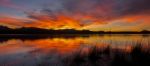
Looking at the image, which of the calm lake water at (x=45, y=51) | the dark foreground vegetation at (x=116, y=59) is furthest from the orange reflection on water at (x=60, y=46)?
the dark foreground vegetation at (x=116, y=59)

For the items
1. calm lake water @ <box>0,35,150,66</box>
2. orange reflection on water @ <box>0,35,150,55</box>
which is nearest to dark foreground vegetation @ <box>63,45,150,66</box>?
calm lake water @ <box>0,35,150,66</box>

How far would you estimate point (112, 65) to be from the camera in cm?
992

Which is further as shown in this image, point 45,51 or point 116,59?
point 45,51

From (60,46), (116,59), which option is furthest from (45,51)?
(116,59)

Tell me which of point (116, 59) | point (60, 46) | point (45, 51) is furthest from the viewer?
point (60, 46)

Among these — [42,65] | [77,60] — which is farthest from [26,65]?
[77,60]

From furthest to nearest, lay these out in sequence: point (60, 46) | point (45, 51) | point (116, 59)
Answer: point (60, 46) < point (45, 51) < point (116, 59)

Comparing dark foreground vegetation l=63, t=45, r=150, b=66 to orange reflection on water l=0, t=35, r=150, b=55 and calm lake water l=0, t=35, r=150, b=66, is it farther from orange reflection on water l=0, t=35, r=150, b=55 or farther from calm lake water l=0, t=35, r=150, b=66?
orange reflection on water l=0, t=35, r=150, b=55

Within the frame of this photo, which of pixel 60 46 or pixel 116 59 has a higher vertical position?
pixel 116 59

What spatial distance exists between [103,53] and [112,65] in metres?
5.21

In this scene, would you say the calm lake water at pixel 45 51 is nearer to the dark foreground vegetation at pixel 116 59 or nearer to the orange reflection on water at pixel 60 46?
the orange reflection on water at pixel 60 46

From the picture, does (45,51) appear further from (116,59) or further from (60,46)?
(116,59)

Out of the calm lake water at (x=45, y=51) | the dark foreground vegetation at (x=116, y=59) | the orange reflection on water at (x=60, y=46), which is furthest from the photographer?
the orange reflection on water at (x=60, y=46)

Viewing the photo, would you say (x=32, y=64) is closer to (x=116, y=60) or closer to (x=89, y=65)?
(x=89, y=65)
